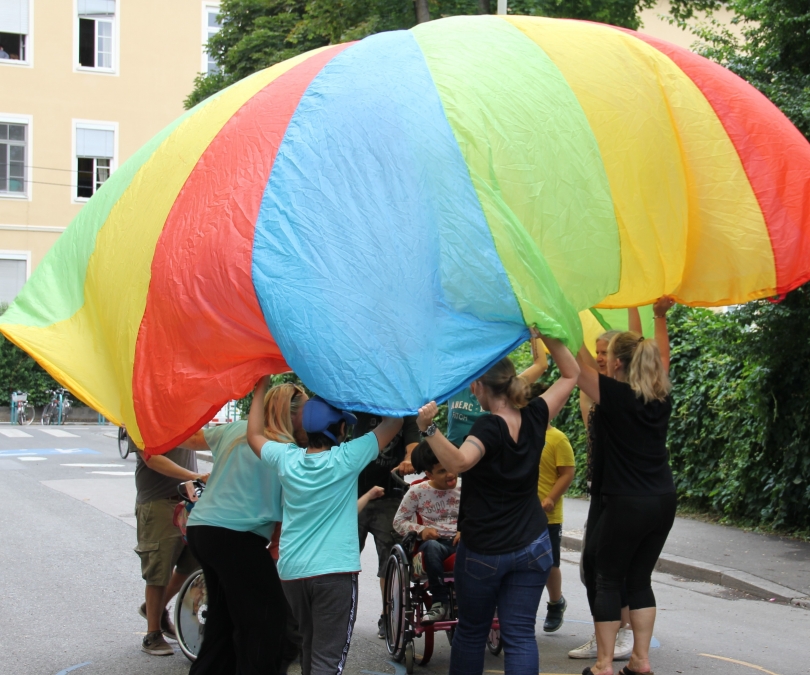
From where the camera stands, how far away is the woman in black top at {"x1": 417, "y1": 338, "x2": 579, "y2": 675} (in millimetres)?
4500

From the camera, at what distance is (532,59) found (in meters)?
4.78

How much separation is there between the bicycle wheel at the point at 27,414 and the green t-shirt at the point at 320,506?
102ft

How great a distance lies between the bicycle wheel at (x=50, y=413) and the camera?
34.2m

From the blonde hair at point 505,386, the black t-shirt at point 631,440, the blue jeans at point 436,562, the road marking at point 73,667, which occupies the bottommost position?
the road marking at point 73,667

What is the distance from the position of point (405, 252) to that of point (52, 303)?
6.97 ft

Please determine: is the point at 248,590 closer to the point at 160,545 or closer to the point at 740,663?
the point at 160,545

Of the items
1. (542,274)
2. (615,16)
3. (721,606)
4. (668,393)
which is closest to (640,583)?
(668,393)

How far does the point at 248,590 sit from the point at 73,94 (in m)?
35.8

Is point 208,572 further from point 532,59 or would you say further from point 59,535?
point 59,535

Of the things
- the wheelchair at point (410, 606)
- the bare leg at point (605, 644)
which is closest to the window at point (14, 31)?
the wheelchair at point (410, 606)

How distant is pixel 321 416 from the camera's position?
4.50m

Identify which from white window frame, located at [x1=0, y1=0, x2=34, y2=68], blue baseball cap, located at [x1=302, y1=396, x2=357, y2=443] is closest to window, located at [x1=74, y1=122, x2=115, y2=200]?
white window frame, located at [x1=0, y1=0, x2=34, y2=68]

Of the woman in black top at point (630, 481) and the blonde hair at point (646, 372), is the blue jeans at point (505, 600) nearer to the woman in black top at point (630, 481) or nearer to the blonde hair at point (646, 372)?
the woman in black top at point (630, 481)

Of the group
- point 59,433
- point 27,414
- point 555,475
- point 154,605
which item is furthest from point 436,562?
point 27,414
